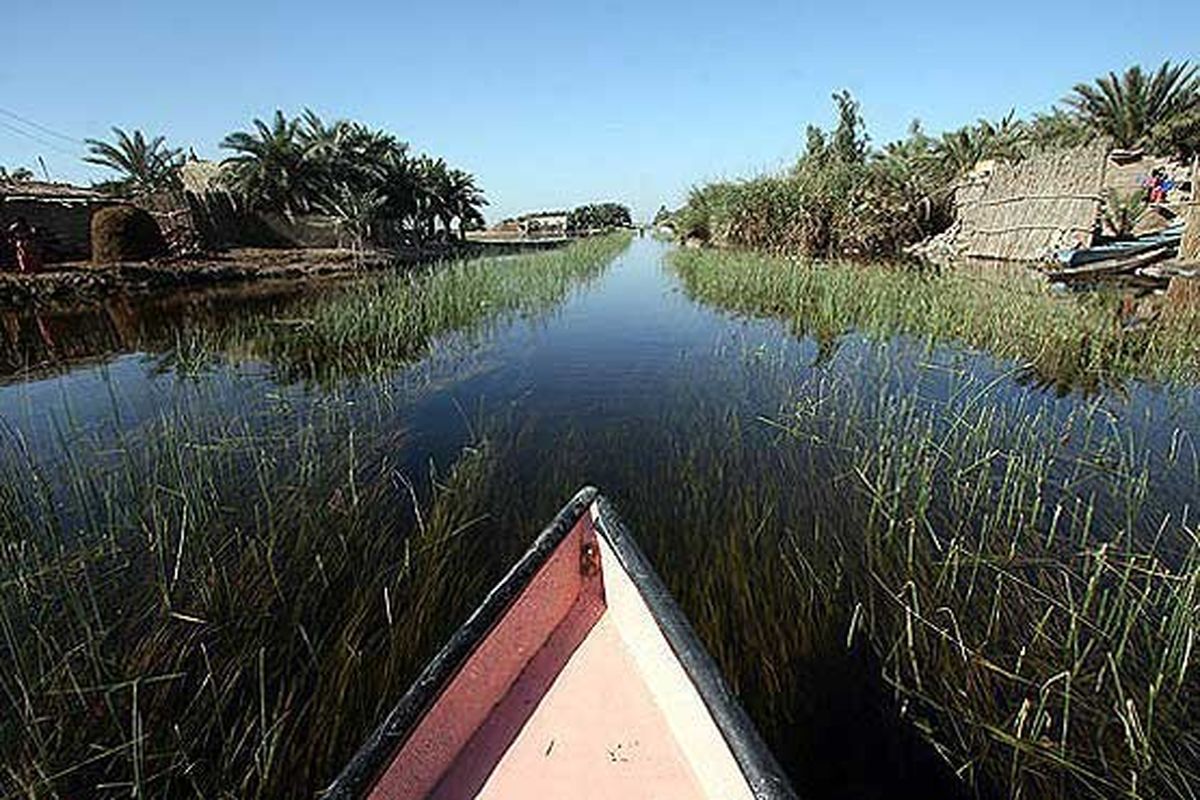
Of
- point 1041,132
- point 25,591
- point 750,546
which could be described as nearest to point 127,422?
point 25,591

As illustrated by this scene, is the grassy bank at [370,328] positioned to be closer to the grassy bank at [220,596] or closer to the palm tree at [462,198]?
the grassy bank at [220,596]

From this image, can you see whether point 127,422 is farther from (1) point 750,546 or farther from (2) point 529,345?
(1) point 750,546

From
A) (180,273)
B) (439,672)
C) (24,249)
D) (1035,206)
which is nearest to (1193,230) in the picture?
(1035,206)

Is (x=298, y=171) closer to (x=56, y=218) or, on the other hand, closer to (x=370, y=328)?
(x=56, y=218)

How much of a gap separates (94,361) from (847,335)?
9.55m

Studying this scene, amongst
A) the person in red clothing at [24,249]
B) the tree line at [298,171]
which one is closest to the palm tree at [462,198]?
the tree line at [298,171]

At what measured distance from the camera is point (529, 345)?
8266mm

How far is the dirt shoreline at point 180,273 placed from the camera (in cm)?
1237

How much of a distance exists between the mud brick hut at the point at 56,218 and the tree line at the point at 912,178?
71.5 feet

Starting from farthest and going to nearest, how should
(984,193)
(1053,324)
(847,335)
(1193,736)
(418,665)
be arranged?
(984,193), (847,335), (1053,324), (418,665), (1193,736)

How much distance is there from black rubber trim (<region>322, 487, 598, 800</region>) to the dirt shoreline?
14844 millimetres

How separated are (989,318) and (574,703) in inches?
282

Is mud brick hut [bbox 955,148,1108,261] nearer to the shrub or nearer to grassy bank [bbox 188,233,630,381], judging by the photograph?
grassy bank [bbox 188,233,630,381]

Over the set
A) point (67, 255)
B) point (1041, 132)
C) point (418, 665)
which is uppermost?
point (1041, 132)
